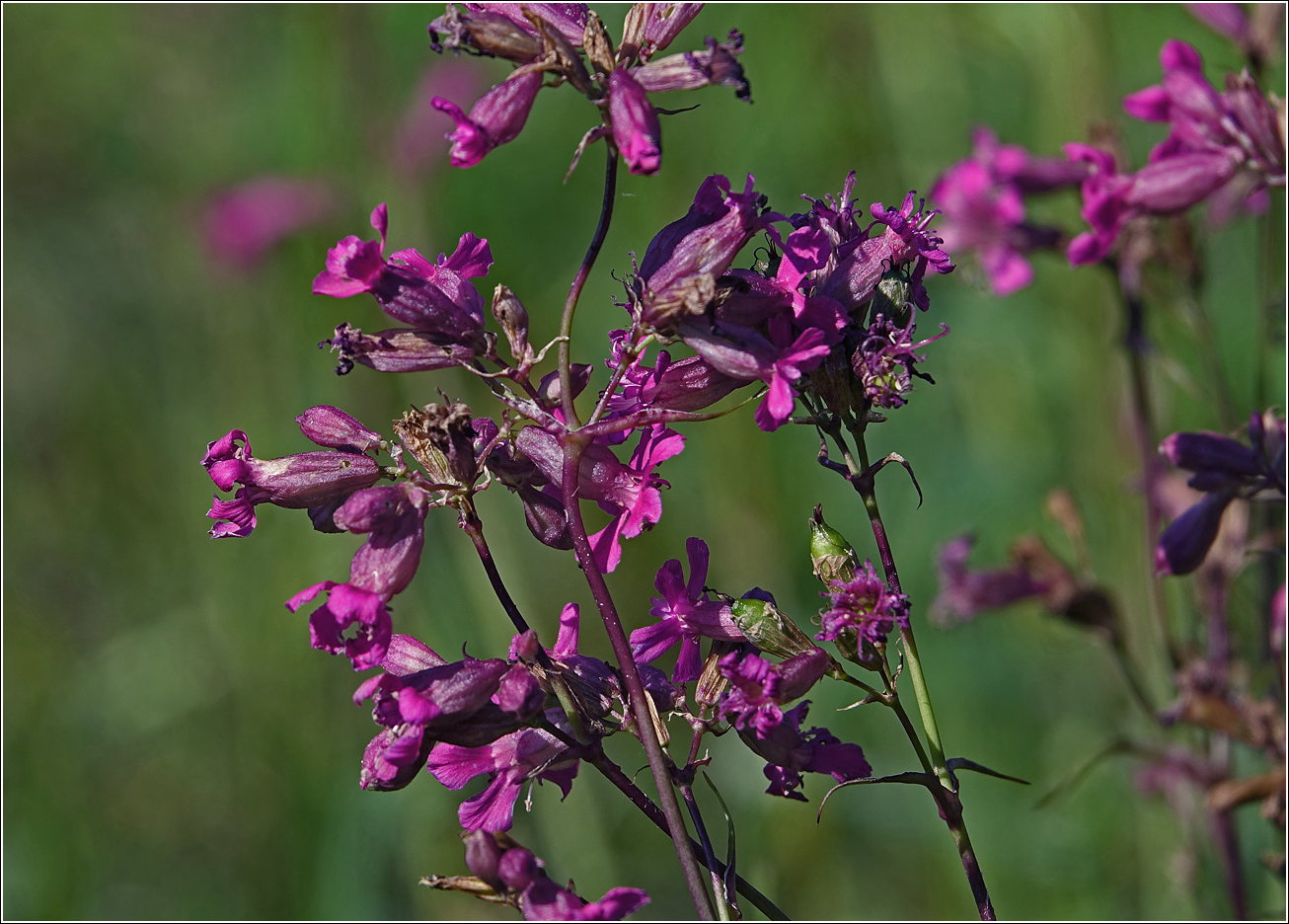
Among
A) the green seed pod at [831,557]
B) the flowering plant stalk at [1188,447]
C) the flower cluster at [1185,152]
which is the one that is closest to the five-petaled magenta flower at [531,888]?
the green seed pod at [831,557]

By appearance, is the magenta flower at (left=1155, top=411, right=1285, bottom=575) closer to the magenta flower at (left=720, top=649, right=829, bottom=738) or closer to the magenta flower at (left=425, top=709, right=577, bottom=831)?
the magenta flower at (left=720, top=649, right=829, bottom=738)

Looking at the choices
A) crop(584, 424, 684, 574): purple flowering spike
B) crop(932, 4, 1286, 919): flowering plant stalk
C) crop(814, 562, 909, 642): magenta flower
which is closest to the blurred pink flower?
crop(932, 4, 1286, 919): flowering plant stalk

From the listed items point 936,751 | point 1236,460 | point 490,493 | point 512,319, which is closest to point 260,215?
point 490,493

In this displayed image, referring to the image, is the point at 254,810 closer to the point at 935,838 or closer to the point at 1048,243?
the point at 935,838

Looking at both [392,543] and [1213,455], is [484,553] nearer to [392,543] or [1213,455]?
[392,543]

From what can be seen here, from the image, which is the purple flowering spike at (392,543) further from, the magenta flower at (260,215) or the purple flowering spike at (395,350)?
the magenta flower at (260,215)

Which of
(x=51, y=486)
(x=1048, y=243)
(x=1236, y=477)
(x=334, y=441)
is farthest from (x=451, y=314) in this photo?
(x=51, y=486)

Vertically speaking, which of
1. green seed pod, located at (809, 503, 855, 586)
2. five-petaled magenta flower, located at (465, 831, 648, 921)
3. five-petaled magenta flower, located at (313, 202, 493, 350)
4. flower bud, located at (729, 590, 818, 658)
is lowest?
five-petaled magenta flower, located at (465, 831, 648, 921)
